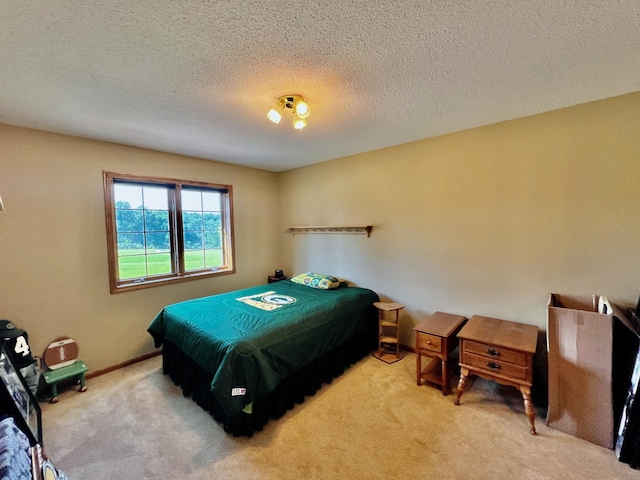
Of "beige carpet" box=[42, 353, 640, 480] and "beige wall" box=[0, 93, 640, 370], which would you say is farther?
"beige wall" box=[0, 93, 640, 370]

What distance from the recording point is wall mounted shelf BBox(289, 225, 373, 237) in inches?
133

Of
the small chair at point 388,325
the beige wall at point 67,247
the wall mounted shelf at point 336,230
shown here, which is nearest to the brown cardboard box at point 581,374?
the small chair at point 388,325

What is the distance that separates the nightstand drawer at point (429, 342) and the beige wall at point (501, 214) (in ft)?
2.05

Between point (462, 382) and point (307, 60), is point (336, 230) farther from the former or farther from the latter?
point (307, 60)

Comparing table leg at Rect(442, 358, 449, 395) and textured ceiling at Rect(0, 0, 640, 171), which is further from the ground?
textured ceiling at Rect(0, 0, 640, 171)

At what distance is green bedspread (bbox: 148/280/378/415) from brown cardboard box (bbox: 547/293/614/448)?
5.24 feet

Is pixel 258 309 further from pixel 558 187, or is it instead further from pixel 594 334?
pixel 558 187

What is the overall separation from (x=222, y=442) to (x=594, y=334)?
2.55m

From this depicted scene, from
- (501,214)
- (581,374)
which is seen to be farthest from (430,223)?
(581,374)

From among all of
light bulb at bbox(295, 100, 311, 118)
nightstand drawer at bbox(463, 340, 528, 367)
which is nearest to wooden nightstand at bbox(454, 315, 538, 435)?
nightstand drawer at bbox(463, 340, 528, 367)

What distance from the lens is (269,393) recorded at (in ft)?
6.52

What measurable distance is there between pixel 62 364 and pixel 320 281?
2620mm

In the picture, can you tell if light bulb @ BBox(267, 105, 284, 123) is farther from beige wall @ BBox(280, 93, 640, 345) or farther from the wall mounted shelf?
the wall mounted shelf

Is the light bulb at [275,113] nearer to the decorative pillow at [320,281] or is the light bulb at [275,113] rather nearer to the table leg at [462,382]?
the decorative pillow at [320,281]
